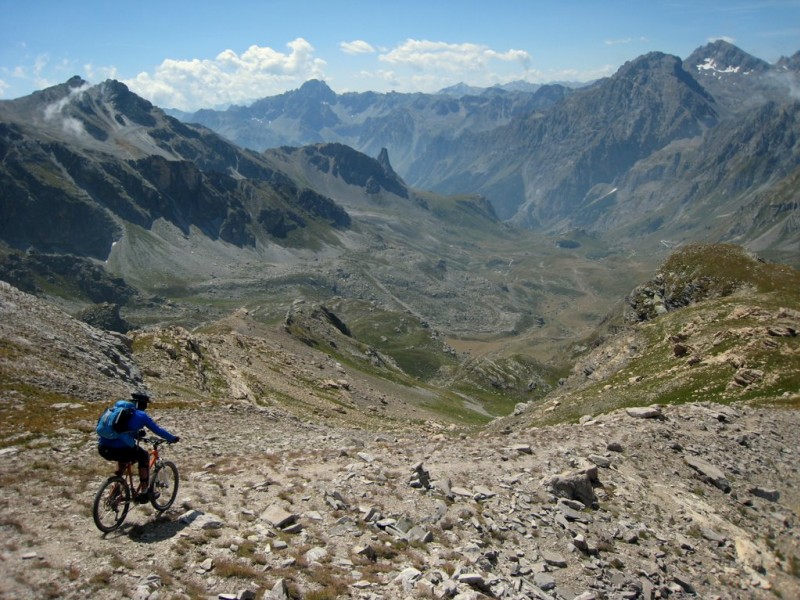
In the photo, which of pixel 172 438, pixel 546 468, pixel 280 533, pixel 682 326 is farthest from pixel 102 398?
pixel 682 326

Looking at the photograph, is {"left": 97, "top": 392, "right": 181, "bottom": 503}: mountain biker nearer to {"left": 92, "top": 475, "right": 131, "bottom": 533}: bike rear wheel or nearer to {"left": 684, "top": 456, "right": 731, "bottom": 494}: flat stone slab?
{"left": 92, "top": 475, "right": 131, "bottom": 533}: bike rear wheel

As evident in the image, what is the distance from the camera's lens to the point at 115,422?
18688 mm

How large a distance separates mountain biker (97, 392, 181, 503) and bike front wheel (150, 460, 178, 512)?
0.86 feet

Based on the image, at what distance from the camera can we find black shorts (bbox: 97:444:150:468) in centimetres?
1903

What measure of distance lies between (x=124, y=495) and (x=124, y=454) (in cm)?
133

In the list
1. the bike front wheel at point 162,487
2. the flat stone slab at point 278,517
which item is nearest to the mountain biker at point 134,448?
the bike front wheel at point 162,487

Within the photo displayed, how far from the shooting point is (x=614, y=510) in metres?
24.9

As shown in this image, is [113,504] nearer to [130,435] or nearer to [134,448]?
[134,448]

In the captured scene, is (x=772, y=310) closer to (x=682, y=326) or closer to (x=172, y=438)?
(x=682, y=326)

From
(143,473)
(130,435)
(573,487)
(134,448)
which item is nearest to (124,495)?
(143,473)

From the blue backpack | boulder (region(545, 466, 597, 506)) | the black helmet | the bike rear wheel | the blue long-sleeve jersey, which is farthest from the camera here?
boulder (region(545, 466, 597, 506))

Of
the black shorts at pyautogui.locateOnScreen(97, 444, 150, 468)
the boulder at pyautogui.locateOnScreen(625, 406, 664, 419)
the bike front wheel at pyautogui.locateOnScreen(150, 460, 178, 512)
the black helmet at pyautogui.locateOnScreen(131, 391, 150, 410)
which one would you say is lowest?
the boulder at pyautogui.locateOnScreen(625, 406, 664, 419)

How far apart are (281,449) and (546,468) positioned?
13095 millimetres

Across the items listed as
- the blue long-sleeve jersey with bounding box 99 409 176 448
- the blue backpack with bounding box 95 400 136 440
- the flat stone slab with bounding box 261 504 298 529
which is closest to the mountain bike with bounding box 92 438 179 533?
the blue long-sleeve jersey with bounding box 99 409 176 448
